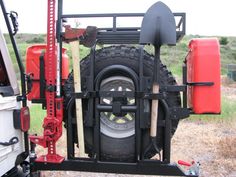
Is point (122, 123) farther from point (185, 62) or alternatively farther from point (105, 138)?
point (185, 62)

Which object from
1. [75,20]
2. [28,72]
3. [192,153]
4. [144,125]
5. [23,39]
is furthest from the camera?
[23,39]

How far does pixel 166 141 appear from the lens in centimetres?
320

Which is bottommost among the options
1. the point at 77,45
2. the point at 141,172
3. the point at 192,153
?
the point at 192,153

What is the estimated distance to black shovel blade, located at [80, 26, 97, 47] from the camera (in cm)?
316

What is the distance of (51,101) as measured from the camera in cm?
325

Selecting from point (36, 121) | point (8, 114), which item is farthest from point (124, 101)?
point (36, 121)

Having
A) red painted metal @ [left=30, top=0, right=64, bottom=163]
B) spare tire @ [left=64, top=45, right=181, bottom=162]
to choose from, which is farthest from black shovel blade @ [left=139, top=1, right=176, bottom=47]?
red painted metal @ [left=30, top=0, right=64, bottom=163]

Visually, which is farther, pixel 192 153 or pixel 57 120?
pixel 192 153

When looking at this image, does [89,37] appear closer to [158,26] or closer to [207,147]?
[158,26]

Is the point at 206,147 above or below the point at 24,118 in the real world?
below

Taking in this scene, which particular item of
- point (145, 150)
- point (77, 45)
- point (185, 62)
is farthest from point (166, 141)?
point (77, 45)

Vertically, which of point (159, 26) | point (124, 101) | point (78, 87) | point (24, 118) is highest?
point (159, 26)

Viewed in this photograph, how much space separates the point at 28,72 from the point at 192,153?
3.63 metres

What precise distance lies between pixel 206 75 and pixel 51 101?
1.31 metres
